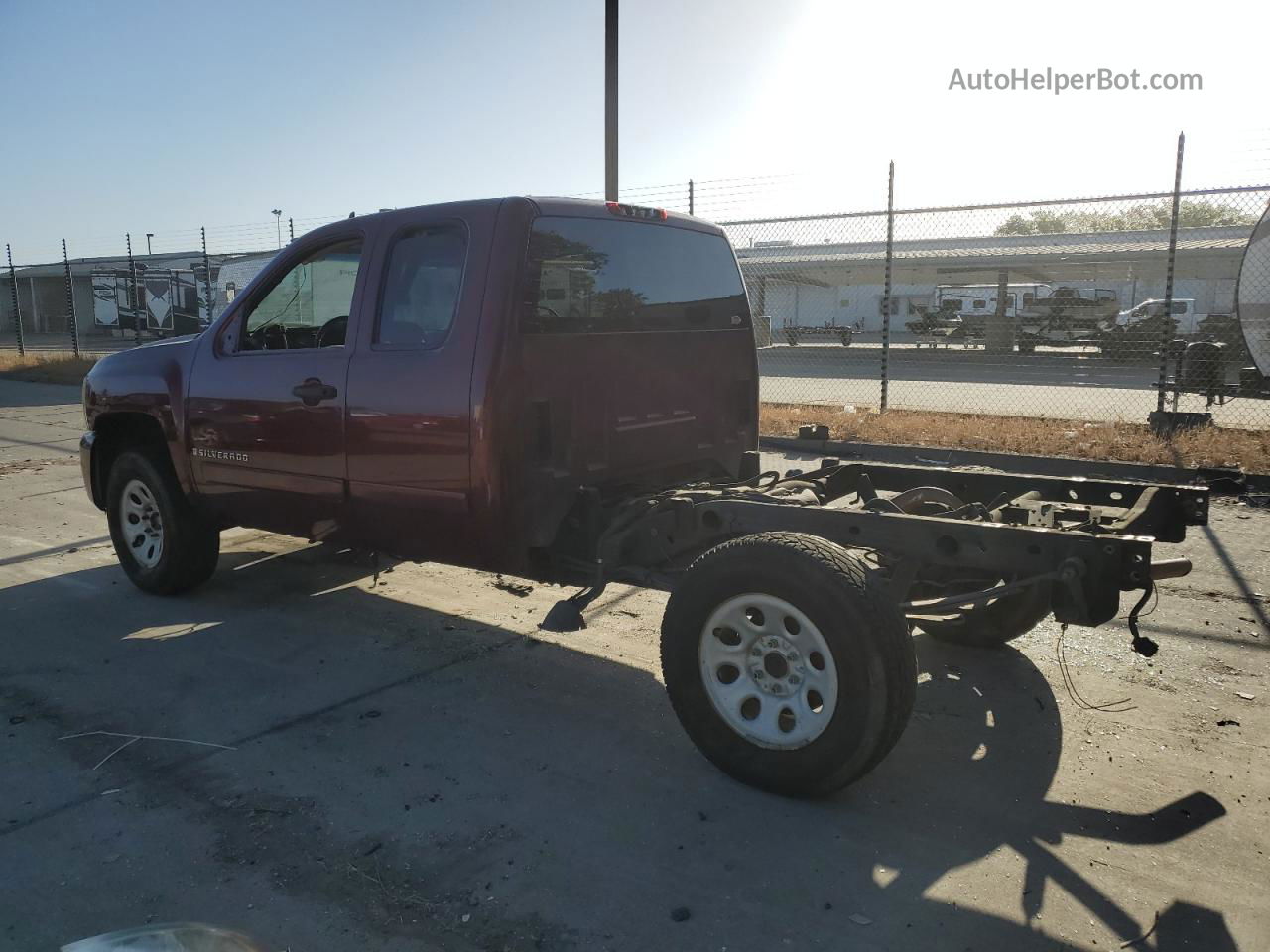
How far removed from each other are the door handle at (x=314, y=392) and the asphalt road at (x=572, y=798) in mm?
1303

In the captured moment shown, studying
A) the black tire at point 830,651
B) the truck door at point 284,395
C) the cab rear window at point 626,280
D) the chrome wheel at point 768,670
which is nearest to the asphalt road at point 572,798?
the black tire at point 830,651

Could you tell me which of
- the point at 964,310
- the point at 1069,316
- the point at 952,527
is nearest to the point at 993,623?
the point at 952,527

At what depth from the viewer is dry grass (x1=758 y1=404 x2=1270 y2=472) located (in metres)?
8.74

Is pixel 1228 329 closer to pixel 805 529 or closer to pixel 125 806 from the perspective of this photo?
pixel 805 529

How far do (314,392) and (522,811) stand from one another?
2.33m

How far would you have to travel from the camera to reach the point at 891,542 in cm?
356

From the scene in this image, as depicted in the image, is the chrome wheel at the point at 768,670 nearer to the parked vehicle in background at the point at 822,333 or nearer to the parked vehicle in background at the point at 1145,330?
the parked vehicle in background at the point at 1145,330

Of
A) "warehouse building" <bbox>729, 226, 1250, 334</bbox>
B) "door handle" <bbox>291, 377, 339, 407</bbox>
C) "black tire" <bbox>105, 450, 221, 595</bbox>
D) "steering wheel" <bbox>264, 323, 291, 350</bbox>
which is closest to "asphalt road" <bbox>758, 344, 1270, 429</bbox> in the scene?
"warehouse building" <bbox>729, 226, 1250, 334</bbox>

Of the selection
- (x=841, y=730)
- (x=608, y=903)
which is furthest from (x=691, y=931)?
(x=841, y=730)

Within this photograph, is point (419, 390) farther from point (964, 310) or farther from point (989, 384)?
point (964, 310)

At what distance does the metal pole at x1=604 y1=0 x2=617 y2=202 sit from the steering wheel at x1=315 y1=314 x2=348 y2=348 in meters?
5.56

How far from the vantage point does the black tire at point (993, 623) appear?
4.43 meters

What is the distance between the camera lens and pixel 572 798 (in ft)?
11.3

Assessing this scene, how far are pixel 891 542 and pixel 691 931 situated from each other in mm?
1547
